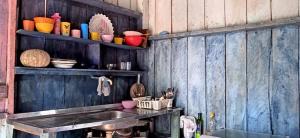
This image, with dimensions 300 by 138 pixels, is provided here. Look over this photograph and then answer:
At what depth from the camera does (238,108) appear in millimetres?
2182

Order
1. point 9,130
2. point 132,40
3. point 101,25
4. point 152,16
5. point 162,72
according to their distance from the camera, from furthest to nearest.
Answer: point 152,16
point 162,72
point 132,40
point 101,25
point 9,130

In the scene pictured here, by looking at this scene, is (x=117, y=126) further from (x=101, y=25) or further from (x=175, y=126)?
(x=101, y=25)

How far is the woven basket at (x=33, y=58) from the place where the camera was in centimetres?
176

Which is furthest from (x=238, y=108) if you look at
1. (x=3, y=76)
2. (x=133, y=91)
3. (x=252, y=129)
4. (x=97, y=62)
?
(x=3, y=76)

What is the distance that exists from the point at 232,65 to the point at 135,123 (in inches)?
37.2

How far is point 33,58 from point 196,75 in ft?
4.54

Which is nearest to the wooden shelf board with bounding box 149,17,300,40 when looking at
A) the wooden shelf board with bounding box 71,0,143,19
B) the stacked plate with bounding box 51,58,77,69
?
the wooden shelf board with bounding box 71,0,143,19

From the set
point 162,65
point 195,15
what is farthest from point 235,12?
point 162,65

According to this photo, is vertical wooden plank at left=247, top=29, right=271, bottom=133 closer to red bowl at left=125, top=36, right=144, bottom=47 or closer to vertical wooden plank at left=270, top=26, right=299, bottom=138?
vertical wooden plank at left=270, top=26, right=299, bottom=138

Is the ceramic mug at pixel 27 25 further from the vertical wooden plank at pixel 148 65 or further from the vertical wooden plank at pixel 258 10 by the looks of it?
the vertical wooden plank at pixel 258 10

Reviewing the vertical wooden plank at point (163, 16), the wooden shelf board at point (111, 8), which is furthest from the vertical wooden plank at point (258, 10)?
the wooden shelf board at point (111, 8)

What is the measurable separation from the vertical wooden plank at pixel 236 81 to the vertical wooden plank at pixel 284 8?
28 centimetres

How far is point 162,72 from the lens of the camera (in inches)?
105

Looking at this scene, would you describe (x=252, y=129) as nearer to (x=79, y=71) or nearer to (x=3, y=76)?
(x=79, y=71)
